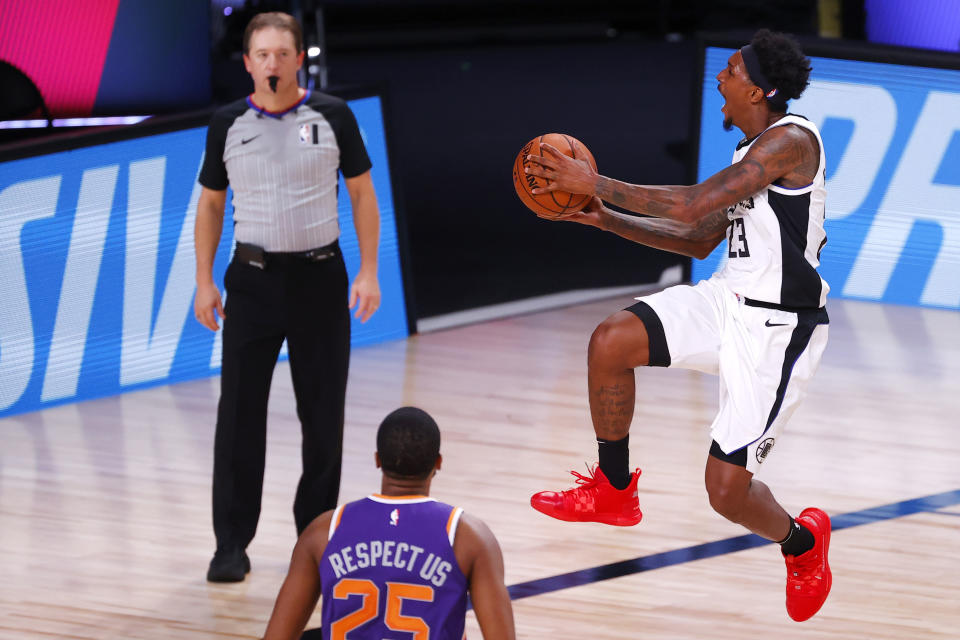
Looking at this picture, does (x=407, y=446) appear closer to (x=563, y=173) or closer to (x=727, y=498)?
(x=563, y=173)

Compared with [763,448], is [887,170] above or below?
below

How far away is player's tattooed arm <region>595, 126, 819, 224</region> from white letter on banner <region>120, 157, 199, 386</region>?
146 inches

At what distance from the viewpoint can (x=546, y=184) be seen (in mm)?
4207

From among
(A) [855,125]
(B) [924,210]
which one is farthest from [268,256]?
(B) [924,210]

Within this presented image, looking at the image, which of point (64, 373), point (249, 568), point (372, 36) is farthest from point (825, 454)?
point (372, 36)

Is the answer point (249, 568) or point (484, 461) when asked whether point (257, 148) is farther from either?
point (484, 461)

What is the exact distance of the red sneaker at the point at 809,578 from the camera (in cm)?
448

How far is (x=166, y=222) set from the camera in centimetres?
724

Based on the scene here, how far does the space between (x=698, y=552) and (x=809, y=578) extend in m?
0.87

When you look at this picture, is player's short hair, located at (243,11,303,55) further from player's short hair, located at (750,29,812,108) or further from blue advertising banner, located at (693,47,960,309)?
blue advertising banner, located at (693,47,960,309)

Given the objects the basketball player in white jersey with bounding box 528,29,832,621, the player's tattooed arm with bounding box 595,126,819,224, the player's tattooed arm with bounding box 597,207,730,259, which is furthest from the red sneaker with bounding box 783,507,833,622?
the player's tattooed arm with bounding box 595,126,819,224

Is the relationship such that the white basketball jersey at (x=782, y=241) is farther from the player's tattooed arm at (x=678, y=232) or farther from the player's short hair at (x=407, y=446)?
the player's short hair at (x=407, y=446)

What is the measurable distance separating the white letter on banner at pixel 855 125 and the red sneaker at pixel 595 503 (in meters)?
4.70

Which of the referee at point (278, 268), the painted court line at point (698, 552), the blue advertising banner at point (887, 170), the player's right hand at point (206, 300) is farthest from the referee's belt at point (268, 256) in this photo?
the blue advertising banner at point (887, 170)
